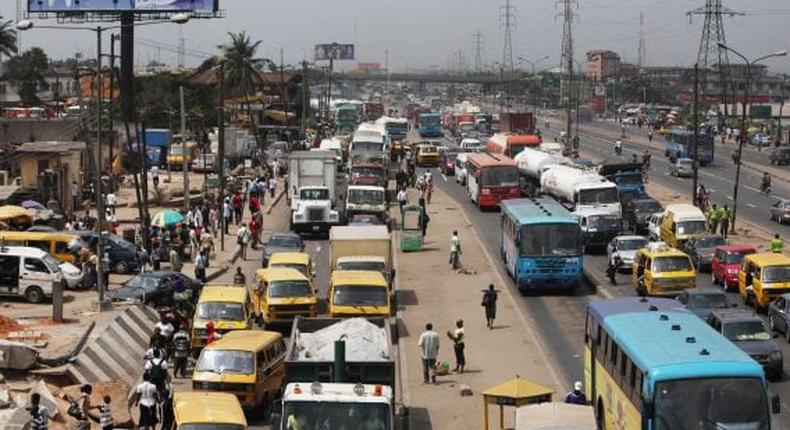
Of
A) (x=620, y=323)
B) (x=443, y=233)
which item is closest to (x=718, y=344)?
(x=620, y=323)

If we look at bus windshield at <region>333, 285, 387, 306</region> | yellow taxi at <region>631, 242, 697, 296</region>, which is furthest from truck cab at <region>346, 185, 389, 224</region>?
bus windshield at <region>333, 285, 387, 306</region>

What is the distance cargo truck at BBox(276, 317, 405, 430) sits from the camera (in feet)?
60.4

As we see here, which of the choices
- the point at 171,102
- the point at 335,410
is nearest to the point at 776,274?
the point at 335,410

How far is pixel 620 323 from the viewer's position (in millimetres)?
23047

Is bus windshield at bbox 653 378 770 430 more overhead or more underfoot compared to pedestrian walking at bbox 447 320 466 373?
more overhead

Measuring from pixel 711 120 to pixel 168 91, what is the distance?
222ft

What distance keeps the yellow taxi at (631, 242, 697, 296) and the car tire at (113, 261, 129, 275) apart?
16.4 meters

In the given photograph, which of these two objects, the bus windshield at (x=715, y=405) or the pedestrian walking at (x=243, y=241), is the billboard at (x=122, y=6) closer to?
the pedestrian walking at (x=243, y=241)

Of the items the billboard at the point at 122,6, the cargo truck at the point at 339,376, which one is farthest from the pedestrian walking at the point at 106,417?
the billboard at the point at 122,6

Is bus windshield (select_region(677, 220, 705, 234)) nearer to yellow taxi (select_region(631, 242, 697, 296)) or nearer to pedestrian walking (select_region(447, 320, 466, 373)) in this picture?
yellow taxi (select_region(631, 242, 697, 296))

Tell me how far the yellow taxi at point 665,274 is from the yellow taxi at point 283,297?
1000cm

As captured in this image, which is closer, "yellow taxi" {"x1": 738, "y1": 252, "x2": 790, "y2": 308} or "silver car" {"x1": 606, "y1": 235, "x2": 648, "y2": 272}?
"yellow taxi" {"x1": 738, "y1": 252, "x2": 790, "y2": 308}

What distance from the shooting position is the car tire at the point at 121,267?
46375 mm

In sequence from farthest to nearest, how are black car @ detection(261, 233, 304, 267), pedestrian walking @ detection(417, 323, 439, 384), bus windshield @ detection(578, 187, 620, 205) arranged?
bus windshield @ detection(578, 187, 620, 205), black car @ detection(261, 233, 304, 267), pedestrian walking @ detection(417, 323, 439, 384)
